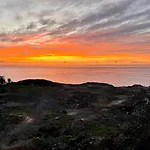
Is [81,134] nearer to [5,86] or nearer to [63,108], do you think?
[63,108]

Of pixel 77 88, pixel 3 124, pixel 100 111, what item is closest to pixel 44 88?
pixel 77 88

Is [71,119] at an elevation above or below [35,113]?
below

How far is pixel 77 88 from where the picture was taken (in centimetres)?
6619

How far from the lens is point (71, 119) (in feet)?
131

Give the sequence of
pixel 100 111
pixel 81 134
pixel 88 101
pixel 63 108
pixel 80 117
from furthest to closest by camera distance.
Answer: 1. pixel 88 101
2. pixel 63 108
3. pixel 100 111
4. pixel 80 117
5. pixel 81 134

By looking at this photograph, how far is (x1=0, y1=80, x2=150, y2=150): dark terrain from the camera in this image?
1168 inches

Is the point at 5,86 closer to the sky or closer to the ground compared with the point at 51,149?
closer to the sky

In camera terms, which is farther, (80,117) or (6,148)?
(80,117)

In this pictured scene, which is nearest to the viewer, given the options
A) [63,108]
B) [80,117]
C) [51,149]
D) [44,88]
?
[51,149]

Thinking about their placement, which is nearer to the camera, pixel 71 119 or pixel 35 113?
pixel 71 119

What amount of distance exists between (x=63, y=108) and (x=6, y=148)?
17.7 meters

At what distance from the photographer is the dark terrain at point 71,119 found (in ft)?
97.3

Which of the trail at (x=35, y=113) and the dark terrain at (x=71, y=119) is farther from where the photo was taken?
the trail at (x=35, y=113)

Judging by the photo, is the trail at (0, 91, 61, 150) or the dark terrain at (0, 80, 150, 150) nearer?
the dark terrain at (0, 80, 150, 150)
